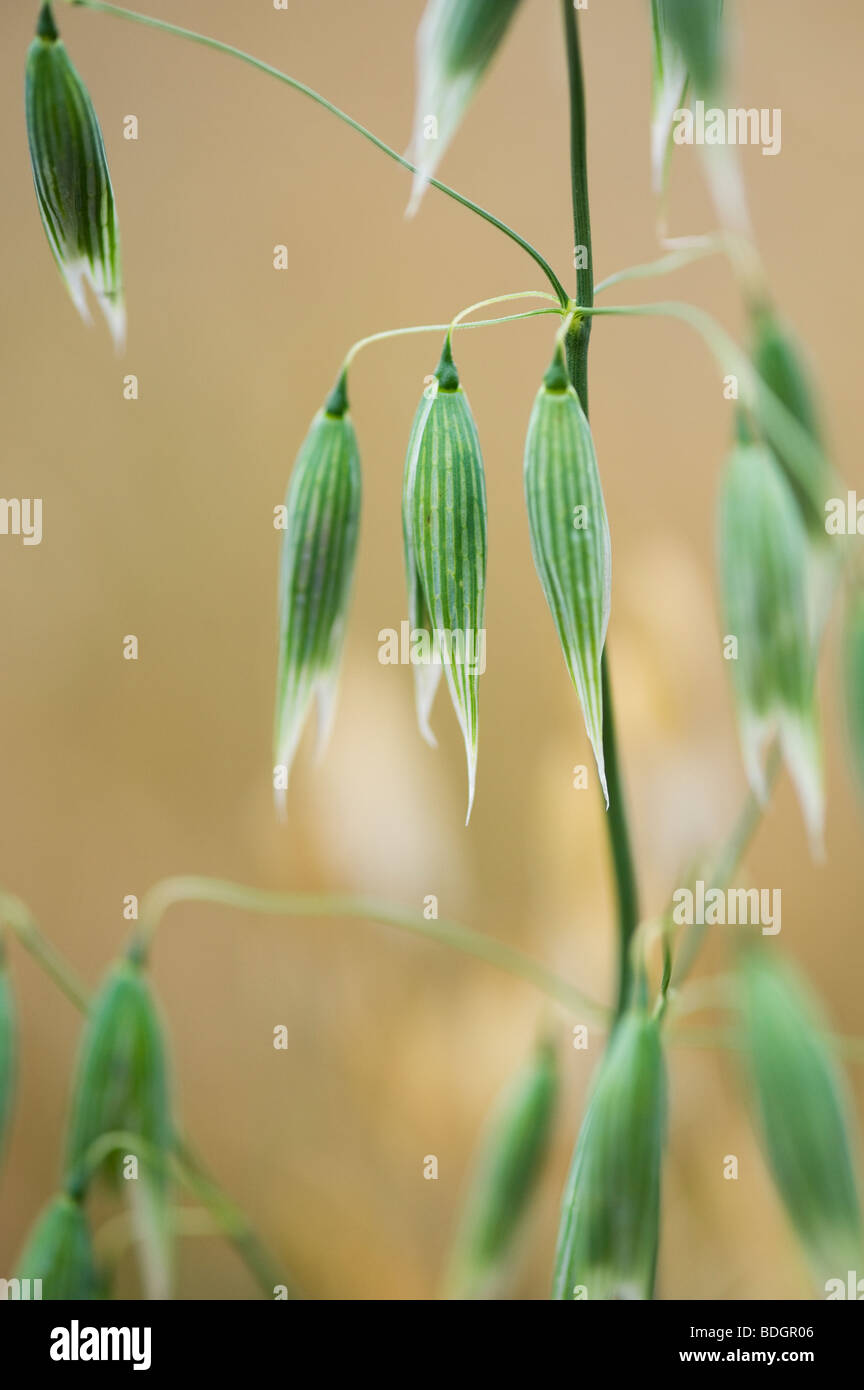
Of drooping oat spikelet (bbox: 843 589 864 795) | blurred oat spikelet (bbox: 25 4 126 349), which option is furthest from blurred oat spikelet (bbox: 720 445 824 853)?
blurred oat spikelet (bbox: 25 4 126 349)

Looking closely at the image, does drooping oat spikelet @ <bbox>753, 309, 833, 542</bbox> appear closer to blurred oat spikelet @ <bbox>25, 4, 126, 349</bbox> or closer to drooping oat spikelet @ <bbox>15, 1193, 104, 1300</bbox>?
blurred oat spikelet @ <bbox>25, 4, 126, 349</bbox>

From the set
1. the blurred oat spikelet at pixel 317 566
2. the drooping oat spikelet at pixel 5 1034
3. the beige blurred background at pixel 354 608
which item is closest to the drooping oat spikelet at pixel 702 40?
the blurred oat spikelet at pixel 317 566

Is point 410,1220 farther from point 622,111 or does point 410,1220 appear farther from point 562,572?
point 622,111

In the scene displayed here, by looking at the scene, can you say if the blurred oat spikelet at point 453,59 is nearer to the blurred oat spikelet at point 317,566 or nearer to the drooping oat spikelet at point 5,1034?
the blurred oat spikelet at point 317,566

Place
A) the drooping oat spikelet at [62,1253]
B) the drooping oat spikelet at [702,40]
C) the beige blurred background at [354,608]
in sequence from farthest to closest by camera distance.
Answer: the beige blurred background at [354,608]
the drooping oat spikelet at [62,1253]
the drooping oat spikelet at [702,40]

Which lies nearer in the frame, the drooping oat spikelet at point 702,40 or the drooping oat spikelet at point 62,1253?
the drooping oat spikelet at point 702,40

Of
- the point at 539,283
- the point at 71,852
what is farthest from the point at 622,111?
the point at 71,852

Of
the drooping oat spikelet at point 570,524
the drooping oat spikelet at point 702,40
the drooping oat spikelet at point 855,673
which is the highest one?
the drooping oat spikelet at point 702,40
